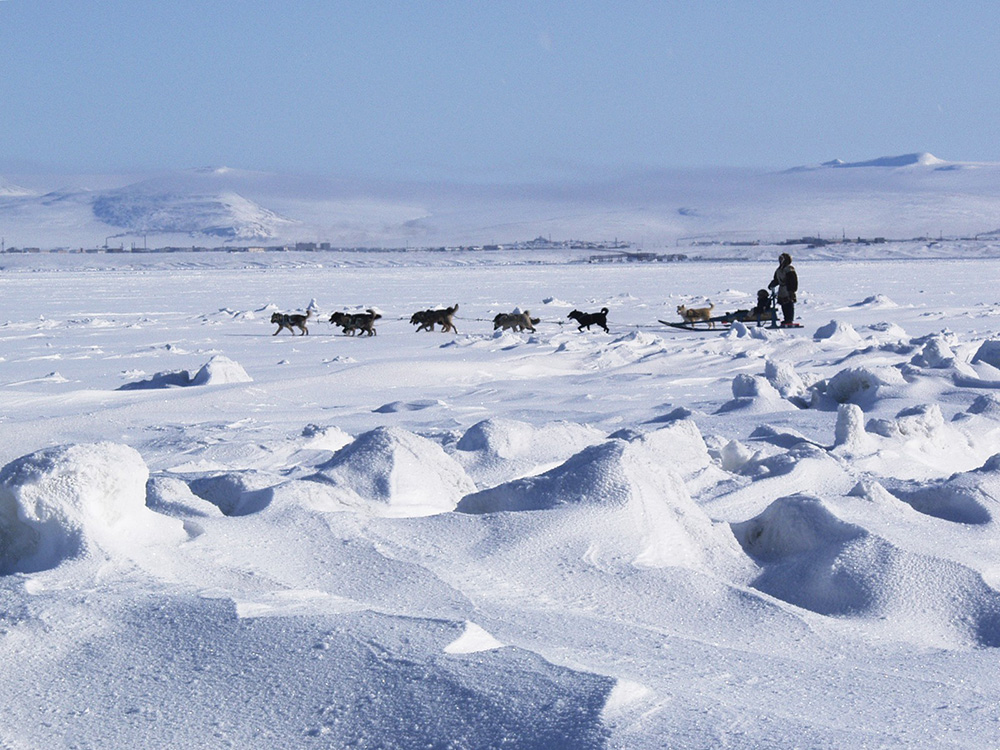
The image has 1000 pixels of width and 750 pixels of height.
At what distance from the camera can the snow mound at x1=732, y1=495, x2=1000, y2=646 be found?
3.34 metres

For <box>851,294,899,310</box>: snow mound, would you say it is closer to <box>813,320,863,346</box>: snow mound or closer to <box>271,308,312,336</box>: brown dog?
<box>813,320,863,346</box>: snow mound

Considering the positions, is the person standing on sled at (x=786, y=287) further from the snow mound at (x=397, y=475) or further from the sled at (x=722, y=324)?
the snow mound at (x=397, y=475)

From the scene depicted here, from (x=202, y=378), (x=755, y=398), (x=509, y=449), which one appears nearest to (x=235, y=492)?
(x=509, y=449)

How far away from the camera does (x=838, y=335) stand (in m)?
14.6

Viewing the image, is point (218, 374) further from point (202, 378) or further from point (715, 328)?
point (715, 328)

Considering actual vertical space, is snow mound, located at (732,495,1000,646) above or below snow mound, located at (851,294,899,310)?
above

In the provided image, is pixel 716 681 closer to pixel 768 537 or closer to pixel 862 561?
pixel 862 561

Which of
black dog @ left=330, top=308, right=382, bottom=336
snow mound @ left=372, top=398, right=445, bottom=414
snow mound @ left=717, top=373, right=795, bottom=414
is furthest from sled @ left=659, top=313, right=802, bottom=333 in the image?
snow mound @ left=372, top=398, right=445, bottom=414

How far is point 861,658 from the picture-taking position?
3.03 metres

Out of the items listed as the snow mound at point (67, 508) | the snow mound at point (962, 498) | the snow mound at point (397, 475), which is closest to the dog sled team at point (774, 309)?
the snow mound at point (962, 498)

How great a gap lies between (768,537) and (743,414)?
399cm

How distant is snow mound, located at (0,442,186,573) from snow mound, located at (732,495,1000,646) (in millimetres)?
1931

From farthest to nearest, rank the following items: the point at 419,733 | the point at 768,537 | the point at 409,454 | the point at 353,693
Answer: the point at 409,454, the point at 768,537, the point at 353,693, the point at 419,733

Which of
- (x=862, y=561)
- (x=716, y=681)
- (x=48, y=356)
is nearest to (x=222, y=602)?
(x=716, y=681)
